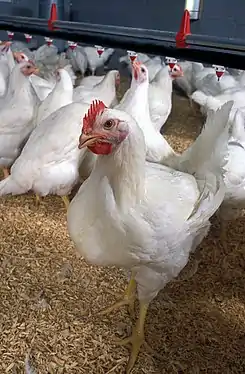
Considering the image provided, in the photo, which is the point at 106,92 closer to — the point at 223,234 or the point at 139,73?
the point at 139,73

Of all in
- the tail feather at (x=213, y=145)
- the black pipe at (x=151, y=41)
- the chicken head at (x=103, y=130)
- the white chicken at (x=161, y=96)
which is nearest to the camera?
the chicken head at (x=103, y=130)

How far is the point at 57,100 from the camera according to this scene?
2.69 meters

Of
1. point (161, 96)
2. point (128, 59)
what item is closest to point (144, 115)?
point (161, 96)

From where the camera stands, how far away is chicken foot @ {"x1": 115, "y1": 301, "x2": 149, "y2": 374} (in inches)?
63.7

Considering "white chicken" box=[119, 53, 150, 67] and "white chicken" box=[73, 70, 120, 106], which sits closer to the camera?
"white chicken" box=[73, 70, 120, 106]

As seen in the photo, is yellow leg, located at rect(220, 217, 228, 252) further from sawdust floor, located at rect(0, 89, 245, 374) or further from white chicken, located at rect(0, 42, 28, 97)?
white chicken, located at rect(0, 42, 28, 97)

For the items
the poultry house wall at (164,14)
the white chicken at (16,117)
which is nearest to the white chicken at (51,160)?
the white chicken at (16,117)

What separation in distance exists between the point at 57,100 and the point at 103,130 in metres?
1.41

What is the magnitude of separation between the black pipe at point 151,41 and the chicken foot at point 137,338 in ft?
3.12

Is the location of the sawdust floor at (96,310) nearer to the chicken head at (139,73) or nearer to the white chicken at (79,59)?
the chicken head at (139,73)

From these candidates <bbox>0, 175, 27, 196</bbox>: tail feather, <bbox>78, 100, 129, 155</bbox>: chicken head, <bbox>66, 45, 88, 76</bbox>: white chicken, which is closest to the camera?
<bbox>78, 100, 129, 155</bbox>: chicken head

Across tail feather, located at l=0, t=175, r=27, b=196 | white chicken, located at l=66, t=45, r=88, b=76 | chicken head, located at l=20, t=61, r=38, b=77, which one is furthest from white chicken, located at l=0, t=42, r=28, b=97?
white chicken, located at l=66, t=45, r=88, b=76

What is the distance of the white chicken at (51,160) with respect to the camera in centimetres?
214

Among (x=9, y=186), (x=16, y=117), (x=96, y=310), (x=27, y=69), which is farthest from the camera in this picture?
(x=27, y=69)
